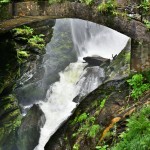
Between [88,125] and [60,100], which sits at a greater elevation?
[88,125]

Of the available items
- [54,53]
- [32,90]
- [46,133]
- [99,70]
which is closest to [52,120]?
[46,133]

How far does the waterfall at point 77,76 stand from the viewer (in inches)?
648

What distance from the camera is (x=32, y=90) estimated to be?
18047 millimetres

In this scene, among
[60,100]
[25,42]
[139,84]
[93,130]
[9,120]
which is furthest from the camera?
[60,100]

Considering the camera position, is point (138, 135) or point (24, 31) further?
point (24, 31)

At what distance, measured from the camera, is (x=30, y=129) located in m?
16.0

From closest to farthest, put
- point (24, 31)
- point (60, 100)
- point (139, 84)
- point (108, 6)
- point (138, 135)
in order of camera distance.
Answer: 1. point (138, 135)
2. point (108, 6)
3. point (139, 84)
4. point (24, 31)
5. point (60, 100)

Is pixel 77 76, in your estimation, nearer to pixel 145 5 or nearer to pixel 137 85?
pixel 137 85

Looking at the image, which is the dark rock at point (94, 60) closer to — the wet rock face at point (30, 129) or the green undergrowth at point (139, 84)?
the wet rock face at point (30, 129)

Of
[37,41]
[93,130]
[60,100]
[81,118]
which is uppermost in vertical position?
[37,41]

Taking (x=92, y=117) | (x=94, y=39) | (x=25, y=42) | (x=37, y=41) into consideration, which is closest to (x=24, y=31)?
(x=25, y=42)

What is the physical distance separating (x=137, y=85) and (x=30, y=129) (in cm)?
840

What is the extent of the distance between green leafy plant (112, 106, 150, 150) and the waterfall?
750 centimetres

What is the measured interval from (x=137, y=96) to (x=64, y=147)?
103 inches
